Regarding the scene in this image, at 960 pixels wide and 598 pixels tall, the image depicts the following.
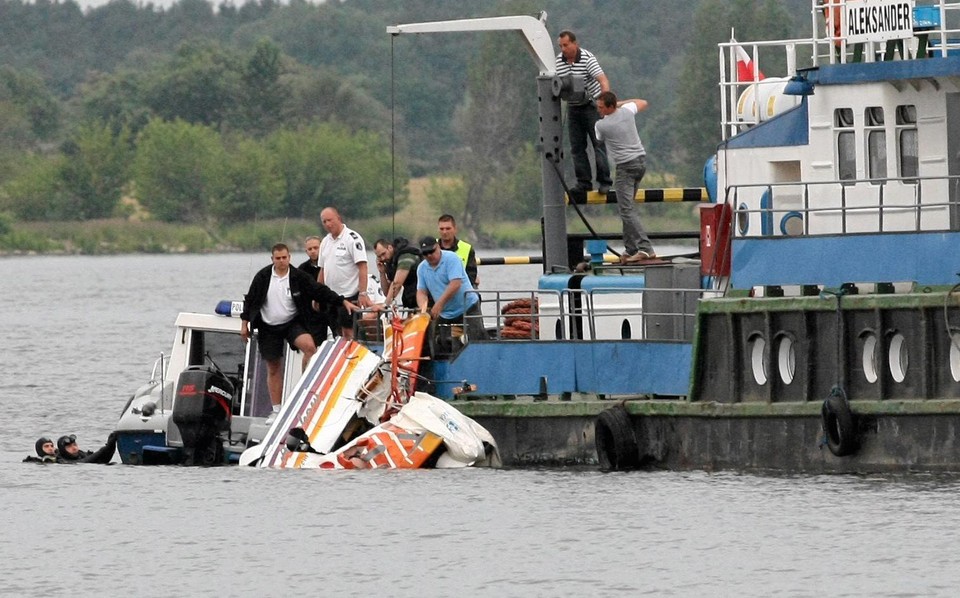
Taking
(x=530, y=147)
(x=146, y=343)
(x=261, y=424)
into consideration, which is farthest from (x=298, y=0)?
(x=261, y=424)

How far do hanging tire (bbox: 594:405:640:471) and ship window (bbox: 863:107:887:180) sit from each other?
3.09m

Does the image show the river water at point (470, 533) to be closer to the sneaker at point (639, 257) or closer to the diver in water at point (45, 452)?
the diver in water at point (45, 452)

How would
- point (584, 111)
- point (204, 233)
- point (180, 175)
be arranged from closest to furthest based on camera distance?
point (584, 111)
point (204, 233)
point (180, 175)

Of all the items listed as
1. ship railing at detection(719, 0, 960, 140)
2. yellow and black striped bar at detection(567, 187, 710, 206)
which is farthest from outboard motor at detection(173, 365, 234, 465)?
ship railing at detection(719, 0, 960, 140)

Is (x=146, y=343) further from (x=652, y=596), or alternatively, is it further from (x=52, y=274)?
(x=52, y=274)

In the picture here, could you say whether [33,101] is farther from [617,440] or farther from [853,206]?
[853,206]

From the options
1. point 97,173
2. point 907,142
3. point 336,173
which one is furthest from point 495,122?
point 907,142

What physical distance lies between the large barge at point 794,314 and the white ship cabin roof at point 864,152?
18 millimetres

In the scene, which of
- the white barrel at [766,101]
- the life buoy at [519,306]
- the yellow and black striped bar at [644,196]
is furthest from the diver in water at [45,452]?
the white barrel at [766,101]

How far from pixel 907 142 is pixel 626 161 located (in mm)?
3445

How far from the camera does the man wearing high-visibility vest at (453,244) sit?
22.4 meters

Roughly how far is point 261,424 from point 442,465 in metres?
2.45

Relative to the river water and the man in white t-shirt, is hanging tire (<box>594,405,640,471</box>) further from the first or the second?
the man in white t-shirt

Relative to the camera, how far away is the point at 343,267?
2266cm
